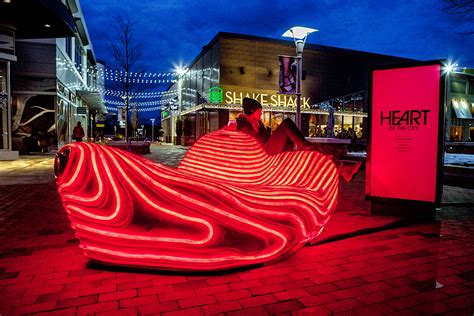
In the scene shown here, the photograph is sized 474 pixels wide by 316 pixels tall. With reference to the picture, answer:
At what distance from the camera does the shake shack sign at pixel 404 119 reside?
5.67m

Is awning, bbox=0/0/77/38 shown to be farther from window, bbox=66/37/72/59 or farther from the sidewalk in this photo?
the sidewalk

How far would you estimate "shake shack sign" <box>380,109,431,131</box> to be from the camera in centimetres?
567

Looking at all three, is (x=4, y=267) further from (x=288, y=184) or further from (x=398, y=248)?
(x=398, y=248)

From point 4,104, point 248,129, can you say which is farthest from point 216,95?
point 248,129

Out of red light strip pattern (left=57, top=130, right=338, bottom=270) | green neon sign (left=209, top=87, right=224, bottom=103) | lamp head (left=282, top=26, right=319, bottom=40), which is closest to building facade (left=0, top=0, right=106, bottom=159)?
lamp head (left=282, top=26, right=319, bottom=40)

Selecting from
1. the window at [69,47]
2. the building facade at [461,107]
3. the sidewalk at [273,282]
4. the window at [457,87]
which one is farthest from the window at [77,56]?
the window at [457,87]

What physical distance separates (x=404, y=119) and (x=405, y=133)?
236 mm

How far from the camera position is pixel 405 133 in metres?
5.82

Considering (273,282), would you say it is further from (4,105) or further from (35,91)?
(35,91)

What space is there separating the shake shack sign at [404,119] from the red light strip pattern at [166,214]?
324cm

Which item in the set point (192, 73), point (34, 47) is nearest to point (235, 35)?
point (192, 73)

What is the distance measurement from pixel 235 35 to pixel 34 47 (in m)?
16.2

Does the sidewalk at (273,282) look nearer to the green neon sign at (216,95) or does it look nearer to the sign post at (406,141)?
the sign post at (406,141)

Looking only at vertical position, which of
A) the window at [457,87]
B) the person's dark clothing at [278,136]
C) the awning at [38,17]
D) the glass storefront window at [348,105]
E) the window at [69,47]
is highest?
the window at [69,47]
